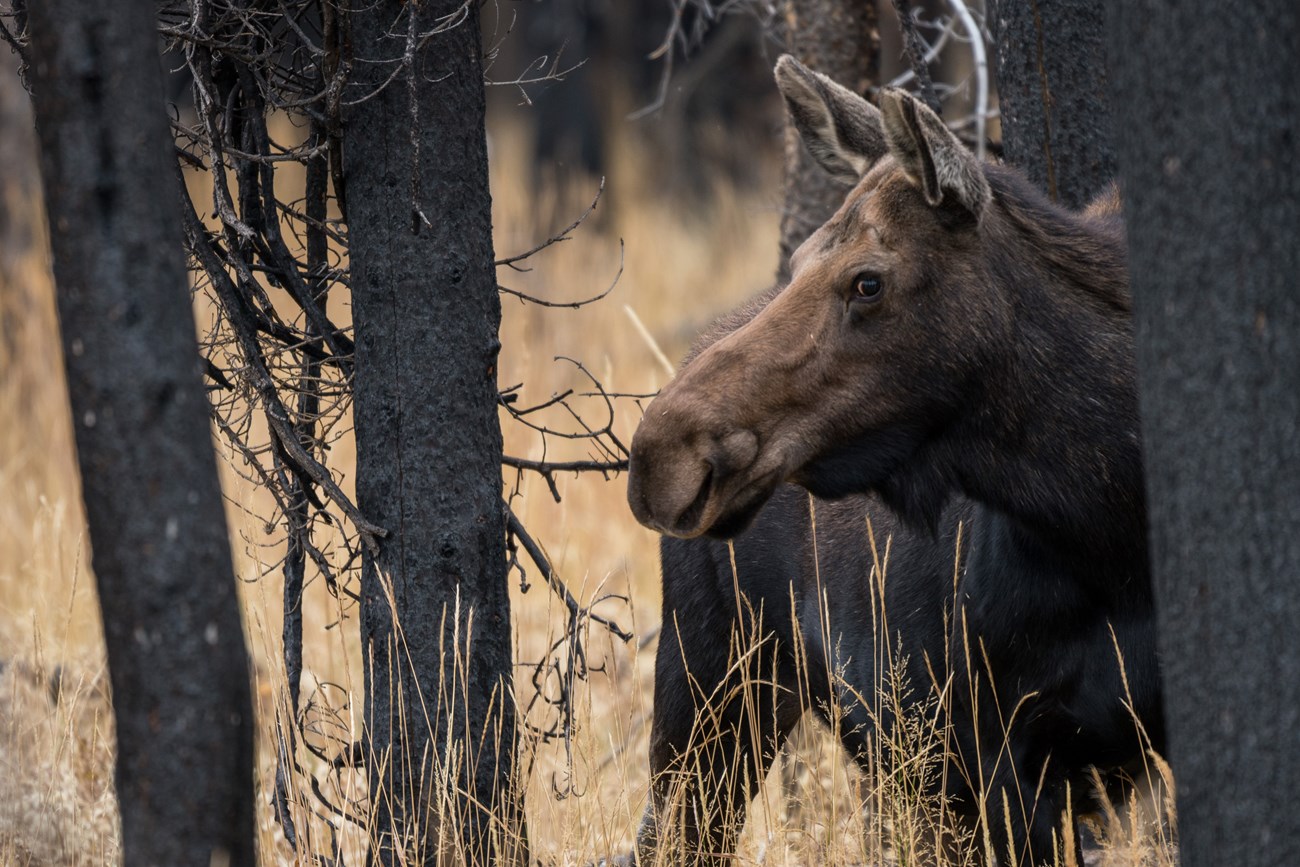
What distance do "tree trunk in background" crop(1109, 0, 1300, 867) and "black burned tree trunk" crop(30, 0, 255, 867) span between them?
138 centimetres

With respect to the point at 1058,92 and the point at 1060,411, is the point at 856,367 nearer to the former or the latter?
the point at 1060,411

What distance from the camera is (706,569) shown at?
4.14 m

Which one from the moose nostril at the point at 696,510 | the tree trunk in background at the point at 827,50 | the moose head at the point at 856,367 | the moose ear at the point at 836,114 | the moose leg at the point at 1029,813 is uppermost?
the tree trunk in background at the point at 827,50

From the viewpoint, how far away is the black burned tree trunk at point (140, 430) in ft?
6.52

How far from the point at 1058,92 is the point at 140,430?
284 cm

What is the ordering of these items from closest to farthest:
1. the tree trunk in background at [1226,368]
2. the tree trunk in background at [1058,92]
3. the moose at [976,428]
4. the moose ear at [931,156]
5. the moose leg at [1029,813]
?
the tree trunk in background at [1226,368]
the moose ear at [931,156]
the moose at [976,428]
the moose leg at [1029,813]
the tree trunk in background at [1058,92]

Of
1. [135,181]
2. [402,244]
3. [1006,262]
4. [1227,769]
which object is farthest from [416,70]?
[1227,769]

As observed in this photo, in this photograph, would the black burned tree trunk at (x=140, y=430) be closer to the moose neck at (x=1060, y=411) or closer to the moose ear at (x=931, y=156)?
the moose ear at (x=931, y=156)

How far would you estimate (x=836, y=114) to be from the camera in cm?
333

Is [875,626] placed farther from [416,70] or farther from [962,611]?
[416,70]

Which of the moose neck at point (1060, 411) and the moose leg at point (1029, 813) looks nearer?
the moose neck at point (1060, 411)

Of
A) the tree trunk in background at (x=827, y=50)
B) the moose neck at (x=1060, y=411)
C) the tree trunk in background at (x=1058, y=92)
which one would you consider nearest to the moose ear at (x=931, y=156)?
the moose neck at (x=1060, y=411)

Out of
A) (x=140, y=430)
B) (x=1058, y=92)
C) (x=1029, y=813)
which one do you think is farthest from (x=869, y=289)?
(x=140, y=430)

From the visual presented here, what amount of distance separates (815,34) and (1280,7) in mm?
3369
